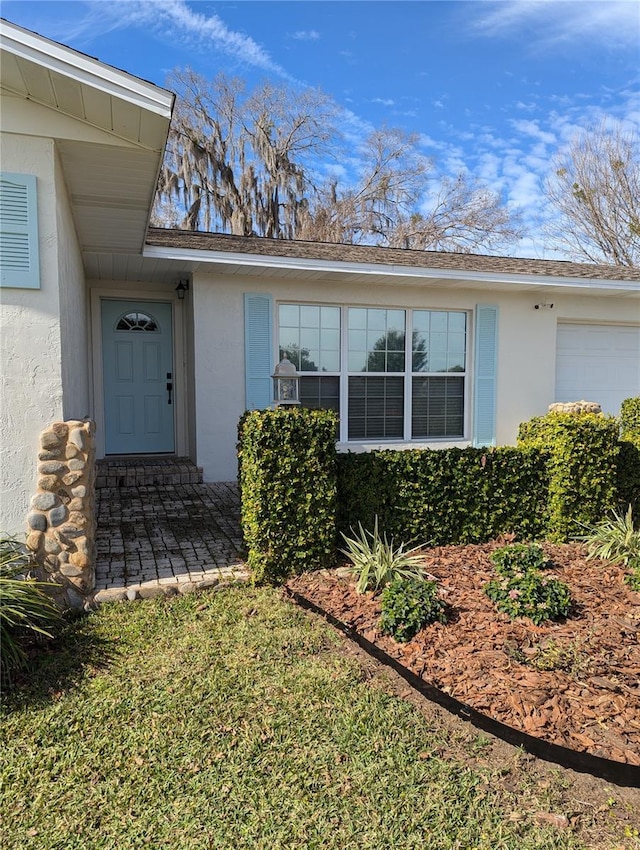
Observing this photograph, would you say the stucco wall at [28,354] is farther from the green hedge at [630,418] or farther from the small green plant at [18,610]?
the green hedge at [630,418]

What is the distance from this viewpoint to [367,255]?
8.04 metres

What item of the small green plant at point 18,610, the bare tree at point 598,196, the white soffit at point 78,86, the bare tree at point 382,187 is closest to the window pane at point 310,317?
the white soffit at point 78,86

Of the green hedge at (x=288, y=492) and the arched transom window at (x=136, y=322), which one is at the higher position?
the arched transom window at (x=136, y=322)

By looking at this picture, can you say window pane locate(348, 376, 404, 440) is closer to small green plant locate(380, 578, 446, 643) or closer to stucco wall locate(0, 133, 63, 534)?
small green plant locate(380, 578, 446, 643)

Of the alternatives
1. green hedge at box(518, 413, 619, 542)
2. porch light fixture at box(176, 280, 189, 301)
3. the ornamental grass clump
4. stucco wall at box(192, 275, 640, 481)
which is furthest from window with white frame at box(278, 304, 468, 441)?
the ornamental grass clump

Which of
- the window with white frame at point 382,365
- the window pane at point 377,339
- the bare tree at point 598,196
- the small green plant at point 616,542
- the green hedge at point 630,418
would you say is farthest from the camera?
the bare tree at point 598,196

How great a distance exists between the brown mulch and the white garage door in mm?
5709

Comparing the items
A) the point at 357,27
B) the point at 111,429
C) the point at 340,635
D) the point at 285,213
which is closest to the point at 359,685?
the point at 340,635

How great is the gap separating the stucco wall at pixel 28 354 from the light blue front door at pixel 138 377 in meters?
→ 4.67

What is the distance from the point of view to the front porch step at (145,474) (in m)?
7.18

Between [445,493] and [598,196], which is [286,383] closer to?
[445,493]

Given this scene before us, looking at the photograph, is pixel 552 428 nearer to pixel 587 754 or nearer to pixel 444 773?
pixel 587 754

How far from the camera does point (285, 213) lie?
19641mm

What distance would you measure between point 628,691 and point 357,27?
377 inches
